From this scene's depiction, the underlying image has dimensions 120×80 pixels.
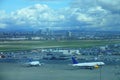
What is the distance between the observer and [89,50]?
8680mm

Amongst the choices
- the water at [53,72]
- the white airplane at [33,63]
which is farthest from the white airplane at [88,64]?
the white airplane at [33,63]

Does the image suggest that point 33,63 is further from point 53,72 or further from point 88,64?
point 88,64

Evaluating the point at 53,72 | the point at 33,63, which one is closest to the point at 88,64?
the point at 53,72

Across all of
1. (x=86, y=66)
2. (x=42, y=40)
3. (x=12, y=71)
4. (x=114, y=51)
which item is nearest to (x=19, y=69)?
(x=12, y=71)

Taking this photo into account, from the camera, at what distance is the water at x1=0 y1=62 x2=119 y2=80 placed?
8617mm

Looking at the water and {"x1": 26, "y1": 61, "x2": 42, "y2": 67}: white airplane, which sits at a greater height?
{"x1": 26, "y1": 61, "x2": 42, "y2": 67}: white airplane

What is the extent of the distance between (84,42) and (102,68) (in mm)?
778

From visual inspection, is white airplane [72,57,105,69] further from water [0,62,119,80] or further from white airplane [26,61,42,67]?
white airplane [26,61,42,67]

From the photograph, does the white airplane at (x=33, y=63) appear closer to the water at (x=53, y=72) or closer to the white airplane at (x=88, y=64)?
the water at (x=53, y=72)

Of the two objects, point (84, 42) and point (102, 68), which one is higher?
point (84, 42)

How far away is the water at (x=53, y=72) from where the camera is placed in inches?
339

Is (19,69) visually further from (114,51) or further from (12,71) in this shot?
(114,51)

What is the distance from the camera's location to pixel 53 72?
8.80m

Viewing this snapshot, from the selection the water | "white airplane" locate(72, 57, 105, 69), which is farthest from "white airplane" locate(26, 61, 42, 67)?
"white airplane" locate(72, 57, 105, 69)
